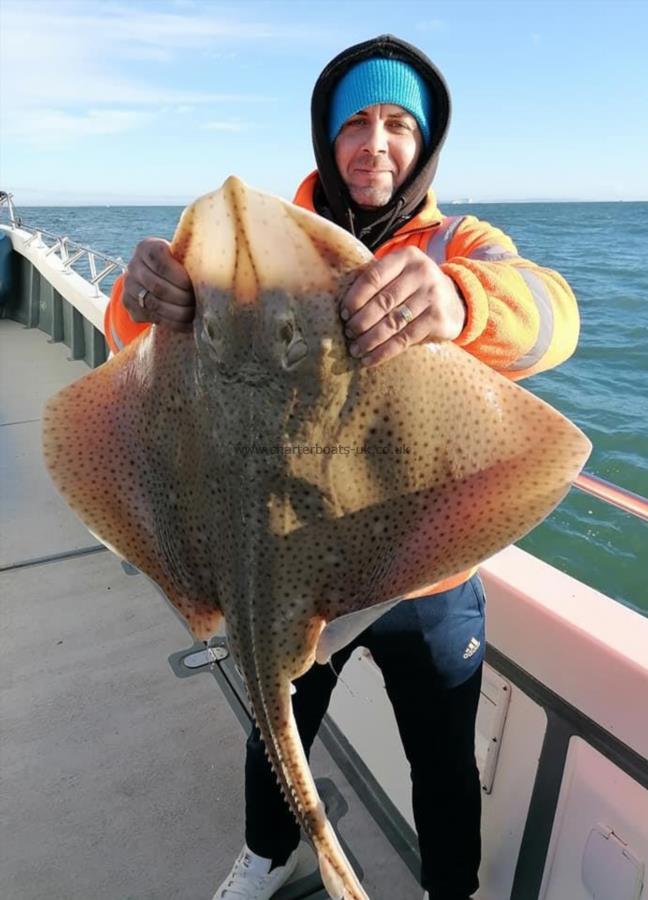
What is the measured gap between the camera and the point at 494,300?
1.57 meters

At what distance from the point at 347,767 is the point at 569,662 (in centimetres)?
145

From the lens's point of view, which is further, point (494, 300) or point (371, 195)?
point (371, 195)

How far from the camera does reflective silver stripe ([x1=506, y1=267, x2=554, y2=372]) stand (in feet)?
5.58

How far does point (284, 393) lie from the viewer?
4.71ft

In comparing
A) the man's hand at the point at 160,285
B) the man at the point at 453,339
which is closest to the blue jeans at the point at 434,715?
the man at the point at 453,339

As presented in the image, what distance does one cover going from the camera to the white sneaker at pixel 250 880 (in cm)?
256

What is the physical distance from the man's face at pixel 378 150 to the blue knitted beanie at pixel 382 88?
22mm

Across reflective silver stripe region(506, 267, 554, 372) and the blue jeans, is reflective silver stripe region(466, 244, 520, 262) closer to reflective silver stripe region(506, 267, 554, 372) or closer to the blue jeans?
reflective silver stripe region(506, 267, 554, 372)

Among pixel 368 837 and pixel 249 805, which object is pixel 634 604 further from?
pixel 249 805

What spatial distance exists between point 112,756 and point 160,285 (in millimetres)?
2645

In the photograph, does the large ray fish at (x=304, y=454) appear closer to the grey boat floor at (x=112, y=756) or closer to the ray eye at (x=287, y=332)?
the ray eye at (x=287, y=332)

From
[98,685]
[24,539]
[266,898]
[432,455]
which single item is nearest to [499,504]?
[432,455]

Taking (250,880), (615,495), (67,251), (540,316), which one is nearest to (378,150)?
(540,316)

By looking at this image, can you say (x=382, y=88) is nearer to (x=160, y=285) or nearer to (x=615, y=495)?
(x=160, y=285)
